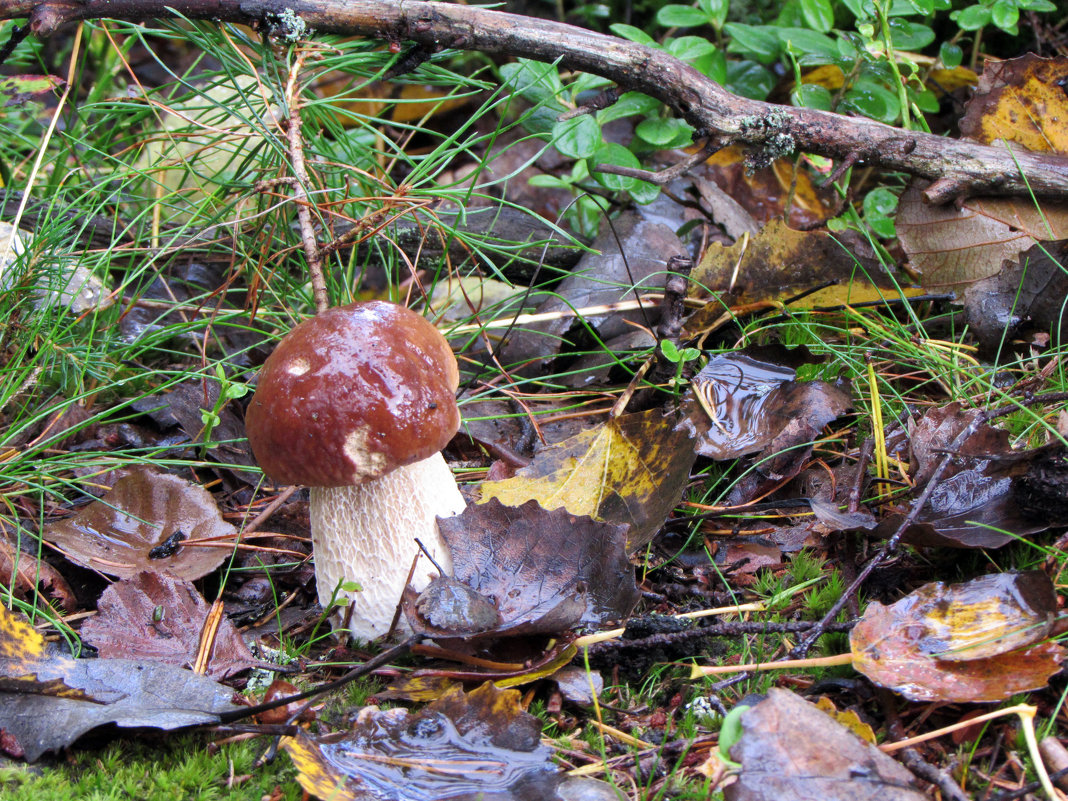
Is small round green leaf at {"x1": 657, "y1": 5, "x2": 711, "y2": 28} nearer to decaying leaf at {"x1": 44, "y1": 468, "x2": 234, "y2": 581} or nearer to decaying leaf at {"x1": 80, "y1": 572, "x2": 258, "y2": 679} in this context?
decaying leaf at {"x1": 44, "y1": 468, "x2": 234, "y2": 581}

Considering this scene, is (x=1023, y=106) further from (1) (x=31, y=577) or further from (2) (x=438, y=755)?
(1) (x=31, y=577)

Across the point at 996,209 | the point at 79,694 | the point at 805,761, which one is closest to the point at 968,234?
the point at 996,209

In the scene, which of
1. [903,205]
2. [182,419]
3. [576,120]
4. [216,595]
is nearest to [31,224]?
[182,419]

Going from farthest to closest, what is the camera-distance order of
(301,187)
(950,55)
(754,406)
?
(950,55) < (754,406) < (301,187)

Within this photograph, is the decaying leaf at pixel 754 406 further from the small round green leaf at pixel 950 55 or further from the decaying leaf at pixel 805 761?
the small round green leaf at pixel 950 55

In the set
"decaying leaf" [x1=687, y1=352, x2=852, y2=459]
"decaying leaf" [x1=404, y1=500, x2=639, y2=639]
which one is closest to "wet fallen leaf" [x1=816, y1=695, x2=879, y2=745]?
"decaying leaf" [x1=404, y1=500, x2=639, y2=639]

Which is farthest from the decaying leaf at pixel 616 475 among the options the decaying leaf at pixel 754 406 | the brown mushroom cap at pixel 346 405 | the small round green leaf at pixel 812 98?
the small round green leaf at pixel 812 98

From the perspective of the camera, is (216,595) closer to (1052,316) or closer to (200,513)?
(200,513)
